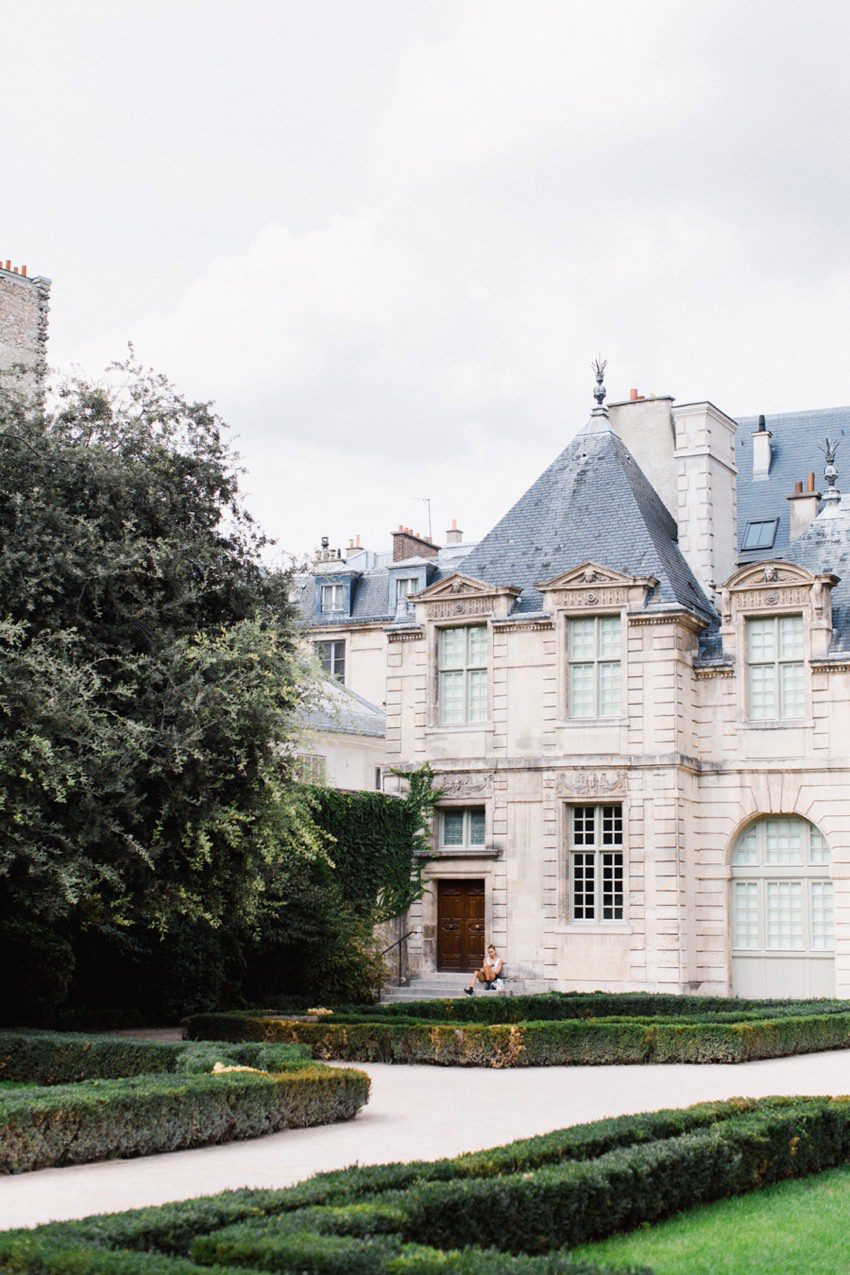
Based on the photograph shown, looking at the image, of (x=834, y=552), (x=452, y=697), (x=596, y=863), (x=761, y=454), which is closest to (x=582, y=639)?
(x=452, y=697)

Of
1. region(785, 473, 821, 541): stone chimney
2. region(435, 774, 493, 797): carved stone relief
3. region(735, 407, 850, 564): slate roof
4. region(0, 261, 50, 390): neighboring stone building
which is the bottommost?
region(435, 774, 493, 797): carved stone relief

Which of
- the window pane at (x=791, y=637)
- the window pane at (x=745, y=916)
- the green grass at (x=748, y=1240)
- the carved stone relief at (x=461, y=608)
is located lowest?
the green grass at (x=748, y=1240)

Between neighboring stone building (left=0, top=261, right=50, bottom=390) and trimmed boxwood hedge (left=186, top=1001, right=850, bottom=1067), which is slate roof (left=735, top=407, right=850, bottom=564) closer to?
neighboring stone building (left=0, top=261, right=50, bottom=390)

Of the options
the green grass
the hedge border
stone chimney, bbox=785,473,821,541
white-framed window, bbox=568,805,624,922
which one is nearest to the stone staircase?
white-framed window, bbox=568,805,624,922

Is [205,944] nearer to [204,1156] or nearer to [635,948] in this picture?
[635,948]

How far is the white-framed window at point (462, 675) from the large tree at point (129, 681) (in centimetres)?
1109

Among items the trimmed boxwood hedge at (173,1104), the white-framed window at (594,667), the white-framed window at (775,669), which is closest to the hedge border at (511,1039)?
the trimmed boxwood hedge at (173,1104)

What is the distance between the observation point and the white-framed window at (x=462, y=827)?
3086cm

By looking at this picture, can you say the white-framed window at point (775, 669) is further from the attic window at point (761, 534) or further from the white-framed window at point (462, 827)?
the attic window at point (761, 534)

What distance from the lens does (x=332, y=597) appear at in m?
46.9

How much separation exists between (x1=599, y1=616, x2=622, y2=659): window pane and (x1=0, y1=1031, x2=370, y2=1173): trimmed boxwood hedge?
17.0 meters

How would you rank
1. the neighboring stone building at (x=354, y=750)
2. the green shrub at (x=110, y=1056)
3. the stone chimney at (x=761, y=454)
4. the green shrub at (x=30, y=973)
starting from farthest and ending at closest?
the stone chimney at (x=761, y=454)
the neighboring stone building at (x=354, y=750)
the green shrub at (x=30, y=973)
the green shrub at (x=110, y=1056)

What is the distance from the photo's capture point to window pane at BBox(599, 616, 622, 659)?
29875 mm

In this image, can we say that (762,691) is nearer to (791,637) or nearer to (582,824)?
(791,637)
